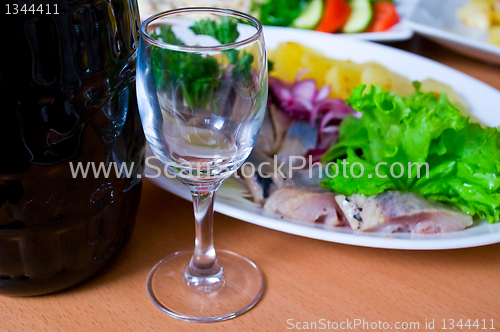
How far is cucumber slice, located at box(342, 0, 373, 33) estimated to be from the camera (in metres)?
1.51

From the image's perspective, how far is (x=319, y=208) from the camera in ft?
2.26

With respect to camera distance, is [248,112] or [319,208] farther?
[319,208]

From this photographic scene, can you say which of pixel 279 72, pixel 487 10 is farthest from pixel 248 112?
pixel 487 10

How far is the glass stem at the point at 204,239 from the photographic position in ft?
1.87

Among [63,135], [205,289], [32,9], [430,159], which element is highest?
[32,9]

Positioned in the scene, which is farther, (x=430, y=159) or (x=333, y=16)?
(x=333, y=16)

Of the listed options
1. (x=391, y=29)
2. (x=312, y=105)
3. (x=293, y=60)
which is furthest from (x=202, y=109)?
(x=391, y=29)

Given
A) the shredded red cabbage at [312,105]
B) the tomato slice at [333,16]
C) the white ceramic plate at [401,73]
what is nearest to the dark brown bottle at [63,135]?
the white ceramic plate at [401,73]

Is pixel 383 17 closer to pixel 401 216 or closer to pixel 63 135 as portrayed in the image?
pixel 401 216

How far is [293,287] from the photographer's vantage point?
62 centimetres

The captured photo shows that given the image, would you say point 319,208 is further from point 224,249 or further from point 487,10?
point 487,10

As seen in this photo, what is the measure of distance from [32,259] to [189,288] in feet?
0.61

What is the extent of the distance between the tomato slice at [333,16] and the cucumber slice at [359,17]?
0.07 feet

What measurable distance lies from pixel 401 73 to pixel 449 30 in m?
0.47
